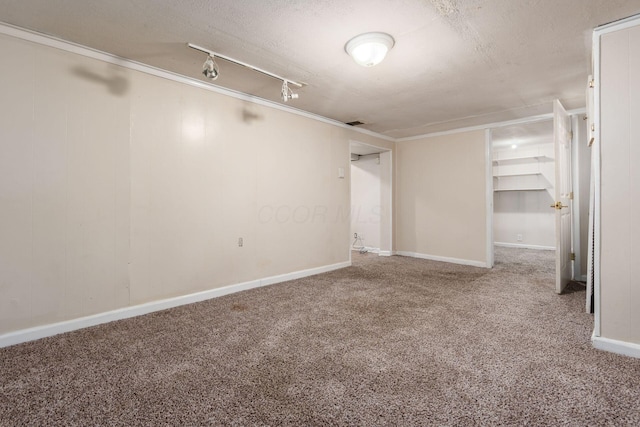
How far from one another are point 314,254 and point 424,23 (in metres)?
3.01

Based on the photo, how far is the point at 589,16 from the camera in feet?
6.61

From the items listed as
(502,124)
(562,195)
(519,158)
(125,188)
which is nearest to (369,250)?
(502,124)

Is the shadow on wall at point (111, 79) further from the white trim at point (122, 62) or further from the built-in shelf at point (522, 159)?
the built-in shelf at point (522, 159)

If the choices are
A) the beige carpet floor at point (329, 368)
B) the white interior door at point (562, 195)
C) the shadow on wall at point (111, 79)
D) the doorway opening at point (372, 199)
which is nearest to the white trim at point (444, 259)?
the doorway opening at point (372, 199)

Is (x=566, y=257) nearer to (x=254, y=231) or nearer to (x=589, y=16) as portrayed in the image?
(x=589, y=16)

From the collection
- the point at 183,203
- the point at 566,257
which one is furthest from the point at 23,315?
the point at 566,257

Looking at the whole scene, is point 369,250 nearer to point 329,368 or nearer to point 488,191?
point 488,191

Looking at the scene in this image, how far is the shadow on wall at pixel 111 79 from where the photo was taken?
2.41 m

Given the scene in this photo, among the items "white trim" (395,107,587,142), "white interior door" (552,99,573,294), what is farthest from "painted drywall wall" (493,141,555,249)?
"white interior door" (552,99,573,294)

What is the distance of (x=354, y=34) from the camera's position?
2219mm

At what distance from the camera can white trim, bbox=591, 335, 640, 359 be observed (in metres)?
1.95

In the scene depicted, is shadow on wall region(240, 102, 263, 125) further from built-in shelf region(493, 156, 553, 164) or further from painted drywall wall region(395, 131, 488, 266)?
built-in shelf region(493, 156, 553, 164)

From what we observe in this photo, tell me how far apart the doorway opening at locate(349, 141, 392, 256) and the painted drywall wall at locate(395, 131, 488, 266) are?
22 cm

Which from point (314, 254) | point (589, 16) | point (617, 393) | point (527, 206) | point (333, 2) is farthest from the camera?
point (527, 206)
